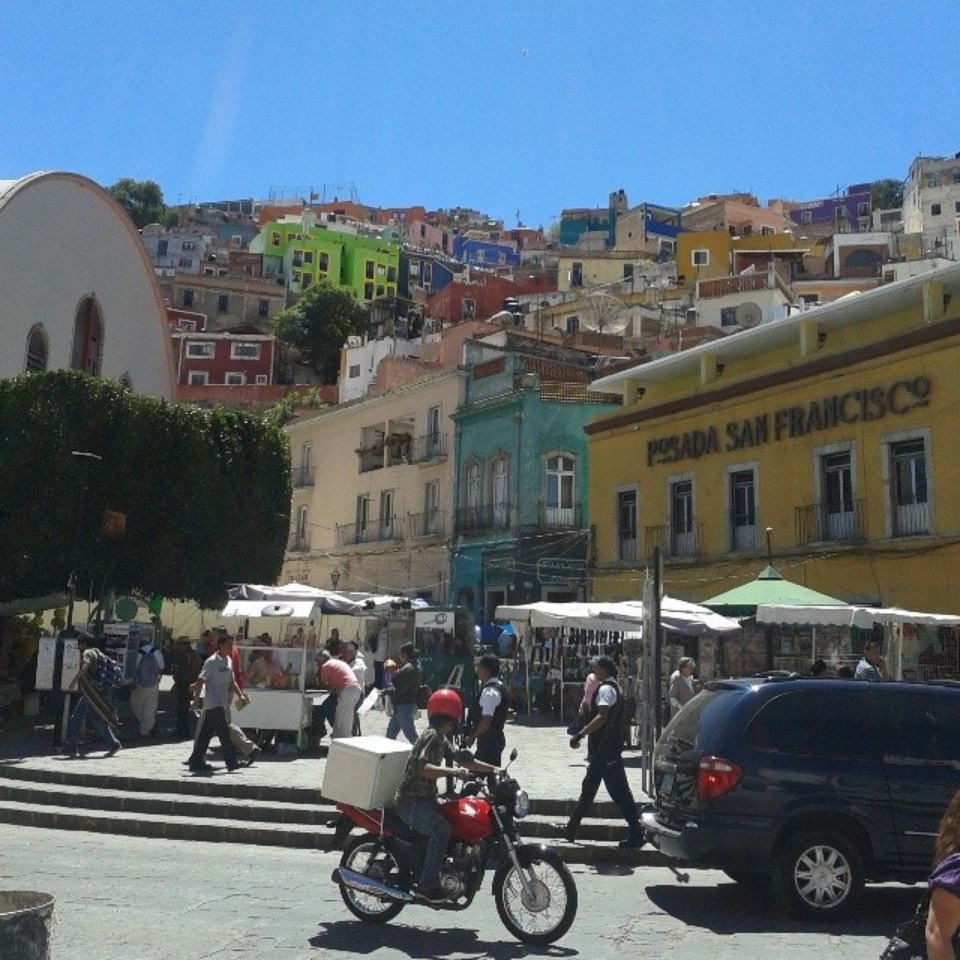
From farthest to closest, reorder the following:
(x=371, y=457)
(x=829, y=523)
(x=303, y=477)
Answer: (x=303, y=477) < (x=371, y=457) < (x=829, y=523)

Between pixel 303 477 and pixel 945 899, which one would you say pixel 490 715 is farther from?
pixel 303 477

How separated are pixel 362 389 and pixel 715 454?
31599mm

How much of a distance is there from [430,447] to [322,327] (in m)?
38.5

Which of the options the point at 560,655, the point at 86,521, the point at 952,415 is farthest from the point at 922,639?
the point at 86,521

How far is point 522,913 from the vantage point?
721 centimetres

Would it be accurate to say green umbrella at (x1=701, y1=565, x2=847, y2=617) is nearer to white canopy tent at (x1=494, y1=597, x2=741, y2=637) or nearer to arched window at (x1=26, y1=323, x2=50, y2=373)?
white canopy tent at (x1=494, y1=597, x2=741, y2=637)

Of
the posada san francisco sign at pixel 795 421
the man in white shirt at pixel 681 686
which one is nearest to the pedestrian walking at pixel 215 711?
the man in white shirt at pixel 681 686

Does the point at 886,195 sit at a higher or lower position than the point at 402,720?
Answer: higher

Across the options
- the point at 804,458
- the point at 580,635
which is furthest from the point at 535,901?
the point at 580,635

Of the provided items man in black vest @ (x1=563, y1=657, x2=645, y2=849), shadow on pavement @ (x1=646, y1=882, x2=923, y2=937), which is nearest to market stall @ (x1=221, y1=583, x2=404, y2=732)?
man in black vest @ (x1=563, y1=657, x2=645, y2=849)

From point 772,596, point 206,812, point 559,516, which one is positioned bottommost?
point 206,812

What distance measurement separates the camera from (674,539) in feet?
93.5

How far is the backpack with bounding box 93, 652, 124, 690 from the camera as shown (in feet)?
54.2

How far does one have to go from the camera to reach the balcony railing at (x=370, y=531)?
135 feet
